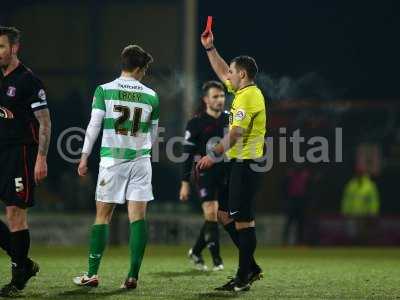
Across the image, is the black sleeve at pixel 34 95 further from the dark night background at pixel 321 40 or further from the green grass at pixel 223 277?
the dark night background at pixel 321 40

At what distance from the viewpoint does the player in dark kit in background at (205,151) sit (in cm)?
1053

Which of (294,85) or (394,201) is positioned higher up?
(294,85)

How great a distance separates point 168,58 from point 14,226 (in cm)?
1160

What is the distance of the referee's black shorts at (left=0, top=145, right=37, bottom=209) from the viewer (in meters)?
7.38

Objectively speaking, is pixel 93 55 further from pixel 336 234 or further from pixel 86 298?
pixel 86 298

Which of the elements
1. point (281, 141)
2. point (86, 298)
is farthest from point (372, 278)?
point (281, 141)

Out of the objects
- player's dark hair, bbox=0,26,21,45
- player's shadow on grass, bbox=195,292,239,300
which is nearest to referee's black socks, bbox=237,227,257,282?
player's shadow on grass, bbox=195,292,239,300

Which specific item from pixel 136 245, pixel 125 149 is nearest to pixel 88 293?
pixel 136 245

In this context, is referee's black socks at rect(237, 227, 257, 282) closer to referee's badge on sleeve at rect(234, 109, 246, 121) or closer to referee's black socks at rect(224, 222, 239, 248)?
referee's black socks at rect(224, 222, 239, 248)

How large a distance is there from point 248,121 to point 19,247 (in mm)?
2124

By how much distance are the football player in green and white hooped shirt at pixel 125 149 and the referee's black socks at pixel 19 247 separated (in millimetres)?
638

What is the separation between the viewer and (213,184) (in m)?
10.6

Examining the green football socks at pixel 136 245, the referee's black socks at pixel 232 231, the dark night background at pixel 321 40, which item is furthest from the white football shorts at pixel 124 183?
the dark night background at pixel 321 40

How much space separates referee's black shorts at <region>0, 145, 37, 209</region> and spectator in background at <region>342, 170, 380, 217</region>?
9.87m
